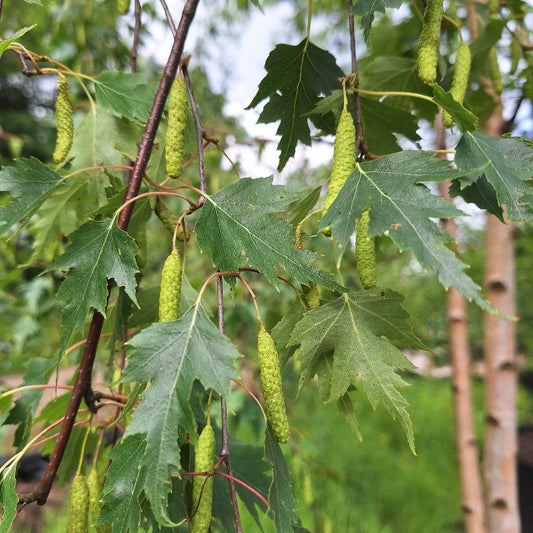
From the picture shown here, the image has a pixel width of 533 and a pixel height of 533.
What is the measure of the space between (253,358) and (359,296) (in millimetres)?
1902

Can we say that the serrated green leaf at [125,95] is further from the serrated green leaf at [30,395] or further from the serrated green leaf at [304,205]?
the serrated green leaf at [30,395]

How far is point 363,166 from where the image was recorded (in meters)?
0.63

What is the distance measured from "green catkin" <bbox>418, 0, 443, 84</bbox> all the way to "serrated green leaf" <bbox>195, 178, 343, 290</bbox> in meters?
0.24

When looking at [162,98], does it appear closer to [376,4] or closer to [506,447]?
[376,4]

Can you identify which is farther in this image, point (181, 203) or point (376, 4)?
point (181, 203)

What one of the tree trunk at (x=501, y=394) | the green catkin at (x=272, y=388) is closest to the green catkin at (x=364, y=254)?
the green catkin at (x=272, y=388)

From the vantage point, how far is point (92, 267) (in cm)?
66

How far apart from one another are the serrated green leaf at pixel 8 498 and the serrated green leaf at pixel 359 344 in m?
0.38

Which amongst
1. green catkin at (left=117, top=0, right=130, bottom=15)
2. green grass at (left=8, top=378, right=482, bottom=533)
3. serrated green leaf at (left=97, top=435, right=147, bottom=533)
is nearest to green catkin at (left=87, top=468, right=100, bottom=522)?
serrated green leaf at (left=97, top=435, right=147, bottom=533)

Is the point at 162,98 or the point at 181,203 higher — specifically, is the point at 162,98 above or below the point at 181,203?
below

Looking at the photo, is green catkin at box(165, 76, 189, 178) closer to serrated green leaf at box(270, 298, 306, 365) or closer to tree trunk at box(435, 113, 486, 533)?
serrated green leaf at box(270, 298, 306, 365)

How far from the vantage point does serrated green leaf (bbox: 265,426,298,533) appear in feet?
2.05

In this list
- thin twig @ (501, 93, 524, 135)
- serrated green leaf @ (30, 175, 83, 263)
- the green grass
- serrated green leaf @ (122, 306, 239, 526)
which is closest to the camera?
serrated green leaf @ (122, 306, 239, 526)

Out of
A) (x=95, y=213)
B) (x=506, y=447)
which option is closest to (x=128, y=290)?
(x=95, y=213)
